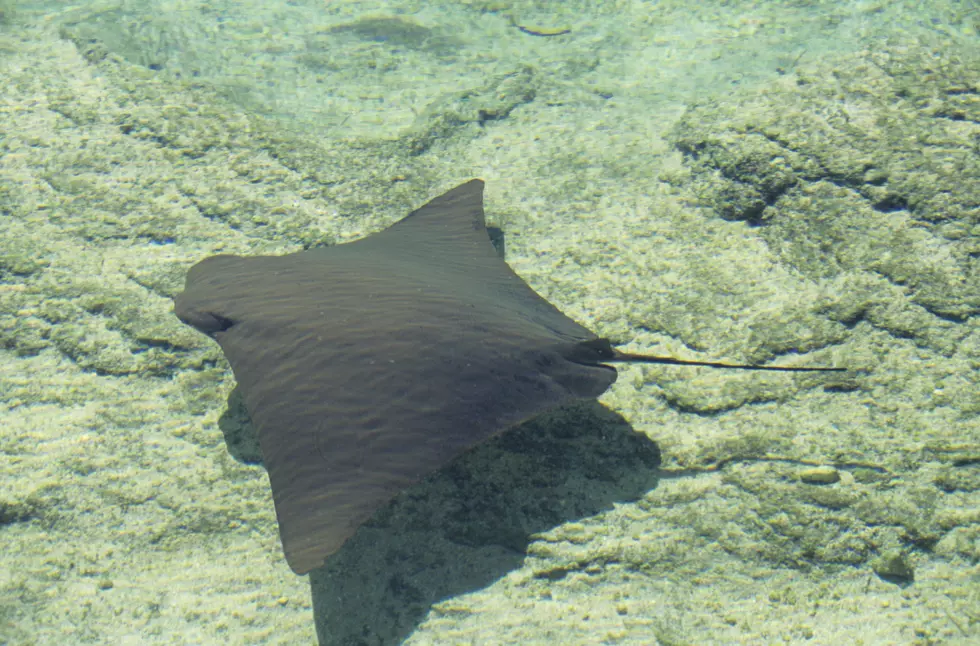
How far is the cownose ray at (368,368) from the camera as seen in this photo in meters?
1.96

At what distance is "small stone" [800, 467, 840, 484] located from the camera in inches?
94.7

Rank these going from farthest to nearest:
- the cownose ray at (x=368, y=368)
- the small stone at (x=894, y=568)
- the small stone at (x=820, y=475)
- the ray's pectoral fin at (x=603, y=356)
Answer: the small stone at (x=820, y=475) < the ray's pectoral fin at (x=603, y=356) < the small stone at (x=894, y=568) < the cownose ray at (x=368, y=368)

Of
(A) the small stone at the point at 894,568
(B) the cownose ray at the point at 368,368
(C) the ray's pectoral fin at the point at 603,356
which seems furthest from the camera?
(C) the ray's pectoral fin at the point at 603,356

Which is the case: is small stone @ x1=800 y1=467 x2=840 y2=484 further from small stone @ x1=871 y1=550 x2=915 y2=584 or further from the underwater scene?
small stone @ x1=871 y1=550 x2=915 y2=584

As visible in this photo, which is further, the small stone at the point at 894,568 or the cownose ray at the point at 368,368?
the small stone at the point at 894,568

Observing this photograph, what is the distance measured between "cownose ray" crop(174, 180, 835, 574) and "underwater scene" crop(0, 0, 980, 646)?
12 millimetres

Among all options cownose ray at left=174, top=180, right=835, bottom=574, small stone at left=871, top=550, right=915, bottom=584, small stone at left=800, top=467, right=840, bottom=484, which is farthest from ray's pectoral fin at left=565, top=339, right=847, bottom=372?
small stone at left=871, top=550, right=915, bottom=584

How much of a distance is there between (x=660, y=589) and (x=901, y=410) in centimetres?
117

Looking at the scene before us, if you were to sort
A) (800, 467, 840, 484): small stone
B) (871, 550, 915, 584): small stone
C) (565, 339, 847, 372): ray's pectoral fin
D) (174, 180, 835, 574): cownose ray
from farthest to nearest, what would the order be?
(800, 467, 840, 484): small stone < (565, 339, 847, 372): ray's pectoral fin < (871, 550, 915, 584): small stone < (174, 180, 835, 574): cownose ray

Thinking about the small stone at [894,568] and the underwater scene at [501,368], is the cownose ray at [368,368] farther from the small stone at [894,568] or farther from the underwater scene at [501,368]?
the small stone at [894,568]

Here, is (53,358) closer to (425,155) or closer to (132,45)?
(425,155)

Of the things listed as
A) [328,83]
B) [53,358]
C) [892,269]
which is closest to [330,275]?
[53,358]

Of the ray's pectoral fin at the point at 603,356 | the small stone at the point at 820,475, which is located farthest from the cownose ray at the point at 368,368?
the small stone at the point at 820,475

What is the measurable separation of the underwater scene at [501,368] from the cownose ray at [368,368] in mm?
12
